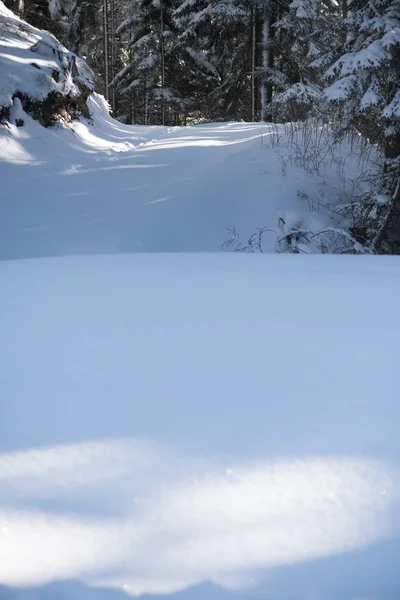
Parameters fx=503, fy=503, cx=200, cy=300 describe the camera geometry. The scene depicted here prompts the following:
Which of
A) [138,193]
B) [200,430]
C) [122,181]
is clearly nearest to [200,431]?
[200,430]

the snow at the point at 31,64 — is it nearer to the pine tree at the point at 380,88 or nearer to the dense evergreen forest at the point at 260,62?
the dense evergreen forest at the point at 260,62

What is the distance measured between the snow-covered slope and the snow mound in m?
7.09

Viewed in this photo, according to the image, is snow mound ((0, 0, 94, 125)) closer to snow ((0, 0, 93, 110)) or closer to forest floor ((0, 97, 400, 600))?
snow ((0, 0, 93, 110))

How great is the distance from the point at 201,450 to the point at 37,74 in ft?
28.8

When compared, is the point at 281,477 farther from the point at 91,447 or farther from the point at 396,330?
the point at 396,330

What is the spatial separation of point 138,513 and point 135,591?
0.13 m

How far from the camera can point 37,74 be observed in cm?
827

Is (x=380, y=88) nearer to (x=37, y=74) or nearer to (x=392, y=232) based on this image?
(x=392, y=232)

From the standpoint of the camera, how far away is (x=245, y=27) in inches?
699

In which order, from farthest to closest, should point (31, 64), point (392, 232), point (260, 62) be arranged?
1. point (260, 62)
2. point (31, 64)
3. point (392, 232)

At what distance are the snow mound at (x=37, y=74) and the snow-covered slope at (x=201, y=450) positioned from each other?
279 inches

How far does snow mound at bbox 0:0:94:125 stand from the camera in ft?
25.9

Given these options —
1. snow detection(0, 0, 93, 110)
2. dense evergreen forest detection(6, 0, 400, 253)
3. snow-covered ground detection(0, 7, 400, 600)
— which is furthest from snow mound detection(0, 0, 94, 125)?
snow-covered ground detection(0, 7, 400, 600)

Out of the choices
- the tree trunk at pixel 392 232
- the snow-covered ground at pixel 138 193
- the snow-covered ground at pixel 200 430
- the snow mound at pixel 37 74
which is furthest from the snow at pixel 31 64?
the snow-covered ground at pixel 200 430
